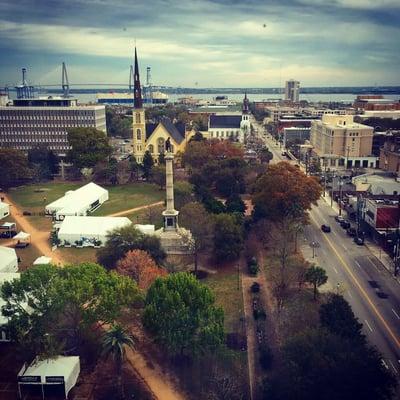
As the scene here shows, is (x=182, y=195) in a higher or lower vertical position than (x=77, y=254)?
higher

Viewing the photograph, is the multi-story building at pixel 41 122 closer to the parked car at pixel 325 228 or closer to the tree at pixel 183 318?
the parked car at pixel 325 228

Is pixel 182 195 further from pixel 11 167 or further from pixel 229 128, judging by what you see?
pixel 229 128

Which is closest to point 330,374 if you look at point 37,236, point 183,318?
point 183,318

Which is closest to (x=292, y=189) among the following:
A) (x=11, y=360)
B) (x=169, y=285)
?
(x=169, y=285)

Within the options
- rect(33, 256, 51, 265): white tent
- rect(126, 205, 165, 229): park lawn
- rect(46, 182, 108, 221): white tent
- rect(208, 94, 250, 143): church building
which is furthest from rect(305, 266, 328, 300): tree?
rect(208, 94, 250, 143): church building

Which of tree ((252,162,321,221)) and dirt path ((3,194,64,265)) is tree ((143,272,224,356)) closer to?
dirt path ((3,194,64,265))

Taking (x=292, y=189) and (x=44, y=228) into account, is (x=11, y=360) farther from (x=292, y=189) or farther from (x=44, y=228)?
(x=292, y=189)

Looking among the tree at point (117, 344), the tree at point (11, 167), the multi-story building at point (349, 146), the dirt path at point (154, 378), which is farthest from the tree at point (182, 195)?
the multi-story building at point (349, 146)
